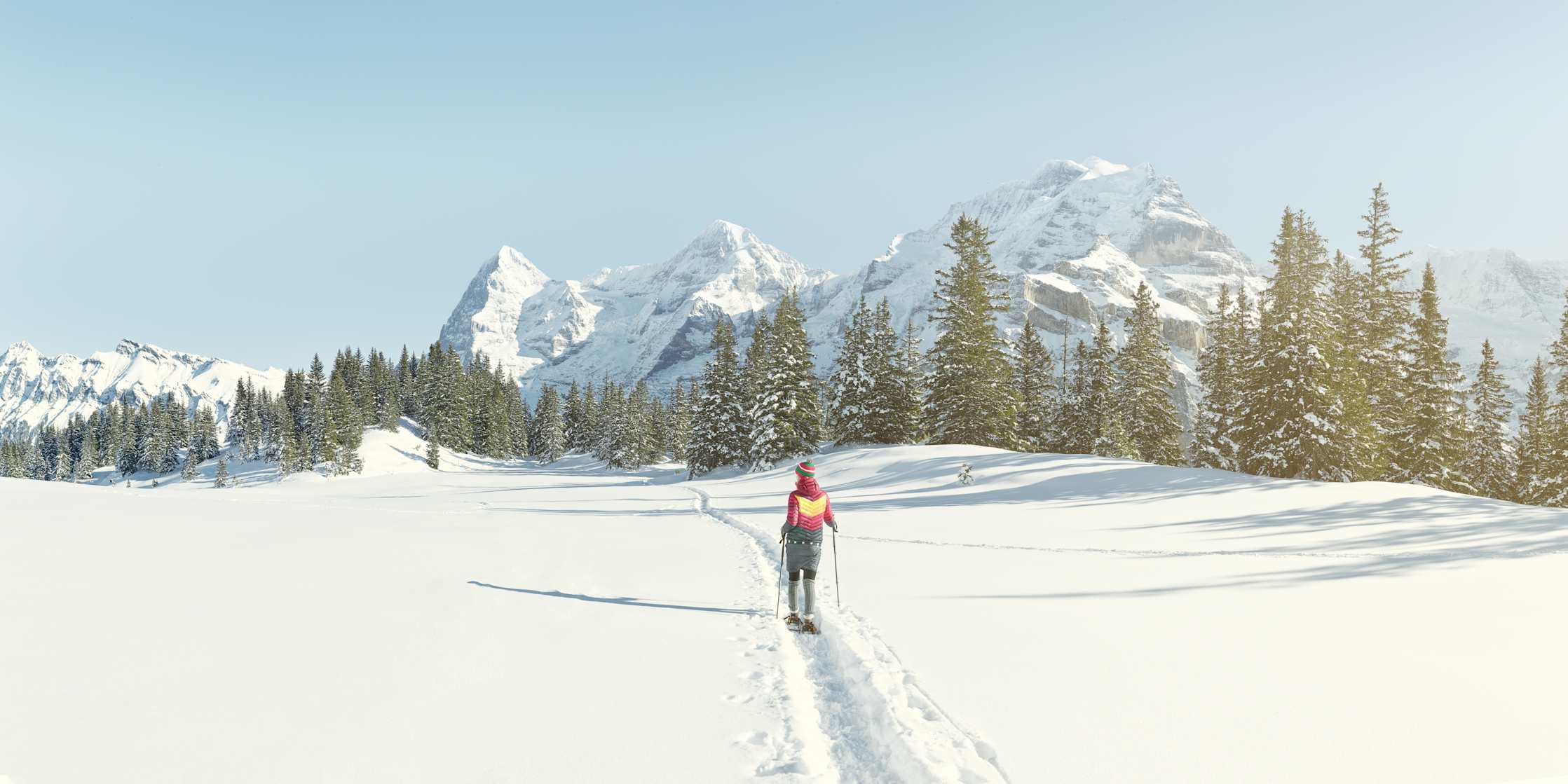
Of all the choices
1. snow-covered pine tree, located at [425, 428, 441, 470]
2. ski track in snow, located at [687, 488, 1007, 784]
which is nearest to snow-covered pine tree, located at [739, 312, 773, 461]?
ski track in snow, located at [687, 488, 1007, 784]

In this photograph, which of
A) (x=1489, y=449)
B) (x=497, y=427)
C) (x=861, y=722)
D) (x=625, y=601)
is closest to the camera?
(x=861, y=722)

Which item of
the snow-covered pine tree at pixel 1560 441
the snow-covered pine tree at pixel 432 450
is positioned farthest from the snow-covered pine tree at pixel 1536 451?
the snow-covered pine tree at pixel 432 450

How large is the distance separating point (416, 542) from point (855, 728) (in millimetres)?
11811

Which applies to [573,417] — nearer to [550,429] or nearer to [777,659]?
[550,429]

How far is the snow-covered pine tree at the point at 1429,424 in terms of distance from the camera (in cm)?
3203

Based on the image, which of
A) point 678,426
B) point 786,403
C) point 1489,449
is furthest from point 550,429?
point 1489,449

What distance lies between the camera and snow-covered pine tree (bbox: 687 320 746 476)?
53.6m

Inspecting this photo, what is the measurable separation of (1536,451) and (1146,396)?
64.3 feet

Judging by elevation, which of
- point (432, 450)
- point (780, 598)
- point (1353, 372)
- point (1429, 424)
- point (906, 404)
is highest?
point (906, 404)

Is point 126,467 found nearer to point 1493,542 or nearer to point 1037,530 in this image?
point 1037,530

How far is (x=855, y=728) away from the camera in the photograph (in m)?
5.46

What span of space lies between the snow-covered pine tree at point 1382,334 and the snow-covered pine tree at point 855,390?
2524cm

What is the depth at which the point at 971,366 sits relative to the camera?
1567 inches

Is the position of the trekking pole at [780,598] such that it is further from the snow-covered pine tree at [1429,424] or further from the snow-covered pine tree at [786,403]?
the snow-covered pine tree at [1429,424]
